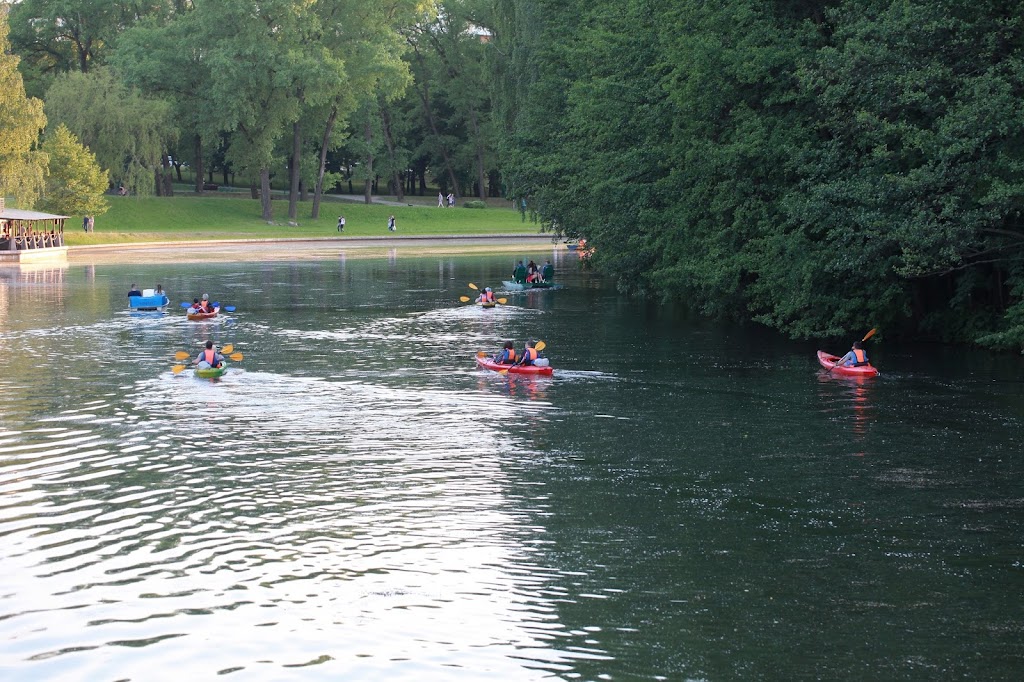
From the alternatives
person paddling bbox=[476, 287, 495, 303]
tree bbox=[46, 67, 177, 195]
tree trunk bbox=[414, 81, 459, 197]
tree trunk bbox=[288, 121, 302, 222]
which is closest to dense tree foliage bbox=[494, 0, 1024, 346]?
person paddling bbox=[476, 287, 495, 303]

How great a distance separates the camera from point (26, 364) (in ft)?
100.0

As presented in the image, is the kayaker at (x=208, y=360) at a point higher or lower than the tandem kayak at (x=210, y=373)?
higher

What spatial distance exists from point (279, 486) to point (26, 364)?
14.7m

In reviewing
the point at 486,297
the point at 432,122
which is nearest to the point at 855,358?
the point at 486,297

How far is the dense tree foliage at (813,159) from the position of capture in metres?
27.6

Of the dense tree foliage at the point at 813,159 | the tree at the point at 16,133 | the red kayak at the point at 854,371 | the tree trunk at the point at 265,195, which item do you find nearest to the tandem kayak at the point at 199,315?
the dense tree foliage at the point at 813,159

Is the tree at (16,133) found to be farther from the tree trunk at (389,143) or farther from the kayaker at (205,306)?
the kayaker at (205,306)

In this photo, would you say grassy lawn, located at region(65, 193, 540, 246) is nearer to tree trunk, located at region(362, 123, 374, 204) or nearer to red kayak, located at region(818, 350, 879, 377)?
tree trunk, located at region(362, 123, 374, 204)

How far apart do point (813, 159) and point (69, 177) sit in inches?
2535

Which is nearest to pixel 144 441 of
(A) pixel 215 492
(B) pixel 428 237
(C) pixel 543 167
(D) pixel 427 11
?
(A) pixel 215 492

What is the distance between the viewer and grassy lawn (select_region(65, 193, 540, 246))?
90.8m

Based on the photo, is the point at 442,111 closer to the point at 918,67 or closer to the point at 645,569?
the point at 918,67

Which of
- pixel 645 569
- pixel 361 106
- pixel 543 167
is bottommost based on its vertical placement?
pixel 645 569

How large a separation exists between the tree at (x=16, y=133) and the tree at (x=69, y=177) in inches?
154
